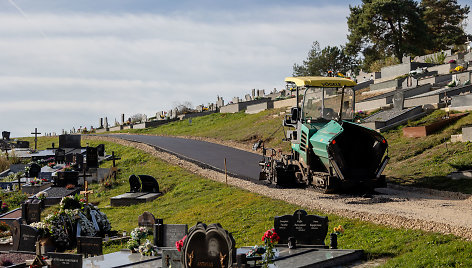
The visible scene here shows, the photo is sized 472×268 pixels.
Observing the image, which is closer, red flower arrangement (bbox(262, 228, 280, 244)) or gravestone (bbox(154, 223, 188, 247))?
red flower arrangement (bbox(262, 228, 280, 244))

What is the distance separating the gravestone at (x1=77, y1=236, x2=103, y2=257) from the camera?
1366 centimetres

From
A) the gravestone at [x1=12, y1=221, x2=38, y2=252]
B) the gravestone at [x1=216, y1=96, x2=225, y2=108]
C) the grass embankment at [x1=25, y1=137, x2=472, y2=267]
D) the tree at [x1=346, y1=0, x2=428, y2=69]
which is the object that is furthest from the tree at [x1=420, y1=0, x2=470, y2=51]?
the gravestone at [x1=12, y1=221, x2=38, y2=252]

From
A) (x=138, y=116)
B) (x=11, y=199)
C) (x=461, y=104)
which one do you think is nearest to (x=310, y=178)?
(x=461, y=104)

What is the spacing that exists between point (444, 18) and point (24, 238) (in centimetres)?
6470

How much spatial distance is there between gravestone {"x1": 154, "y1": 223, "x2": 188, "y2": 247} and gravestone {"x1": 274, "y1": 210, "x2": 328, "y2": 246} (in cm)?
286

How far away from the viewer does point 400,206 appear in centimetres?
1650

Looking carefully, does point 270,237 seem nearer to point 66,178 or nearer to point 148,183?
point 148,183

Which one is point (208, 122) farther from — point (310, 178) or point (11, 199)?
point (310, 178)

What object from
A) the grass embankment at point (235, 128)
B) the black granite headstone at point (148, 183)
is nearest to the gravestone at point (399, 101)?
the grass embankment at point (235, 128)

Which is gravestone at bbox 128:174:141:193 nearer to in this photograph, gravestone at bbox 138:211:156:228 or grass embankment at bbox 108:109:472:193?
gravestone at bbox 138:211:156:228

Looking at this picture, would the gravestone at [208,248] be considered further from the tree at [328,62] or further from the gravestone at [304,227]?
the tree at [328,62]

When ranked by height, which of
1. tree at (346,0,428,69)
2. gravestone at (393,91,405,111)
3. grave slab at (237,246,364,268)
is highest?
tree at (346,0,428,69)

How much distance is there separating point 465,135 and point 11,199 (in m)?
22.8

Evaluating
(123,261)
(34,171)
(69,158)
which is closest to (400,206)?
(123,261)
